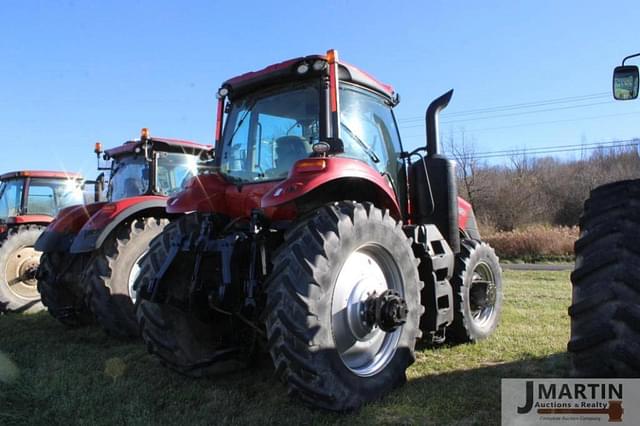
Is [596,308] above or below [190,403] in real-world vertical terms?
above

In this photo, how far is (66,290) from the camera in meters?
6.22

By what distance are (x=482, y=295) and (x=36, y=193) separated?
800cm

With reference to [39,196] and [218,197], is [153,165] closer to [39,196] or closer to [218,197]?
[218,197]

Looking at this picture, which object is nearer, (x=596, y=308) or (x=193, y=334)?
(x=596, y=308)

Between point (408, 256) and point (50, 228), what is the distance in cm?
479

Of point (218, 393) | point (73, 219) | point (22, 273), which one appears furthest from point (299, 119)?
point (22, 273)

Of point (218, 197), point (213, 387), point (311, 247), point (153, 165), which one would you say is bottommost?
point (213, 387)

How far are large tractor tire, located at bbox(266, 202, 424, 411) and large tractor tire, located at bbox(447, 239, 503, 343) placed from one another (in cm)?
104

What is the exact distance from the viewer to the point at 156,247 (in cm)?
405

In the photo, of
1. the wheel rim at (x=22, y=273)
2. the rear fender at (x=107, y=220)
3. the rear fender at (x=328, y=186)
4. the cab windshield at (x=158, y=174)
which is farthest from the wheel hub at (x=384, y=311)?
the wheel rim at (x=22, y=273)

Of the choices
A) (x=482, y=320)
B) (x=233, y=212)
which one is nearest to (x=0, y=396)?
(x=233, y=212)

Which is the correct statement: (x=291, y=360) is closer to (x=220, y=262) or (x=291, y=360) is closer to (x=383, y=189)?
(x=220, y=262)

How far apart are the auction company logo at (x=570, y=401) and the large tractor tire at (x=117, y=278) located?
402 cm

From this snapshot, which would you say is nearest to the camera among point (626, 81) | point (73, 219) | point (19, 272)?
point (626, 81)
